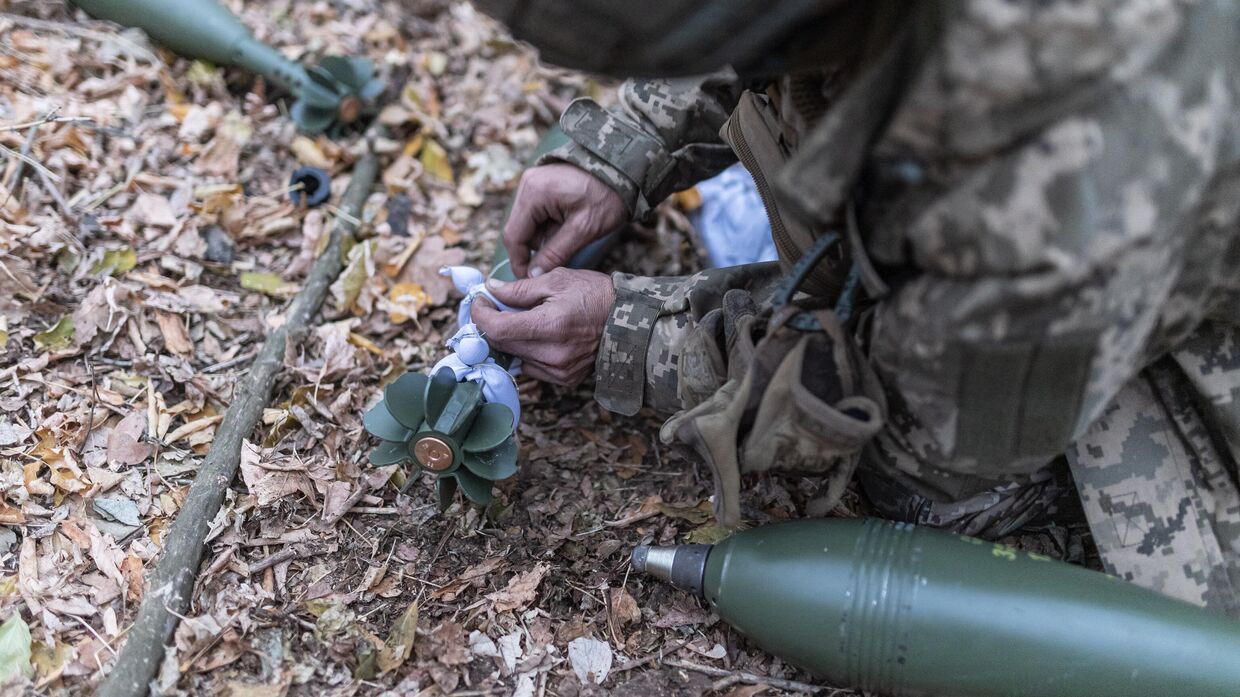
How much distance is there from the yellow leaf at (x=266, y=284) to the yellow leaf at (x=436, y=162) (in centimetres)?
79

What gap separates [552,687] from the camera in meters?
2.30

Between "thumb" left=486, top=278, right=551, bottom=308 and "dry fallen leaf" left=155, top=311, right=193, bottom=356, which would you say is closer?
"thumb" left=486, top=278, right=551, bottom=308

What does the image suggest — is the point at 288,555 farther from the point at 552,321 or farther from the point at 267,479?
the point at 552,321

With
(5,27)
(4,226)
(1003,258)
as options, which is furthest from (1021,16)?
(5,27)

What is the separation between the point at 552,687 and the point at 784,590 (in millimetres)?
636

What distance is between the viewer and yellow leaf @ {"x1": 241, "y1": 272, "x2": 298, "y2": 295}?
3135 mm

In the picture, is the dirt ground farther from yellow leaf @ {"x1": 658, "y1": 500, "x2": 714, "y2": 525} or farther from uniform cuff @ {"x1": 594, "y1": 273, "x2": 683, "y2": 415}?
uniform cuff @ {"x1": 594, "y1": 273, "x2": 683, "y2": 415}

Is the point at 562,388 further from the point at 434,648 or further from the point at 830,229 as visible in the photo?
the point at 830,229

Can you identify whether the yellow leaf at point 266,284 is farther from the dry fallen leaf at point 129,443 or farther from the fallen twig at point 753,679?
the fallen twig at point 753,679

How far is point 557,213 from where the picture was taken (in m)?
2.92

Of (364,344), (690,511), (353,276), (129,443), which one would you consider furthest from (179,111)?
(690,511)

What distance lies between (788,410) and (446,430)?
0.82 meters

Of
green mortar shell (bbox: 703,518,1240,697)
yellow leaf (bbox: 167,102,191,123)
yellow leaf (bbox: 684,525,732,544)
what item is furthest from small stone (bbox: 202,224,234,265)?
green mortar shell (bbox: 703,518,1240,697)

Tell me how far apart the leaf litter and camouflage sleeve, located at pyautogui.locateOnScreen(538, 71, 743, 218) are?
52 cm
